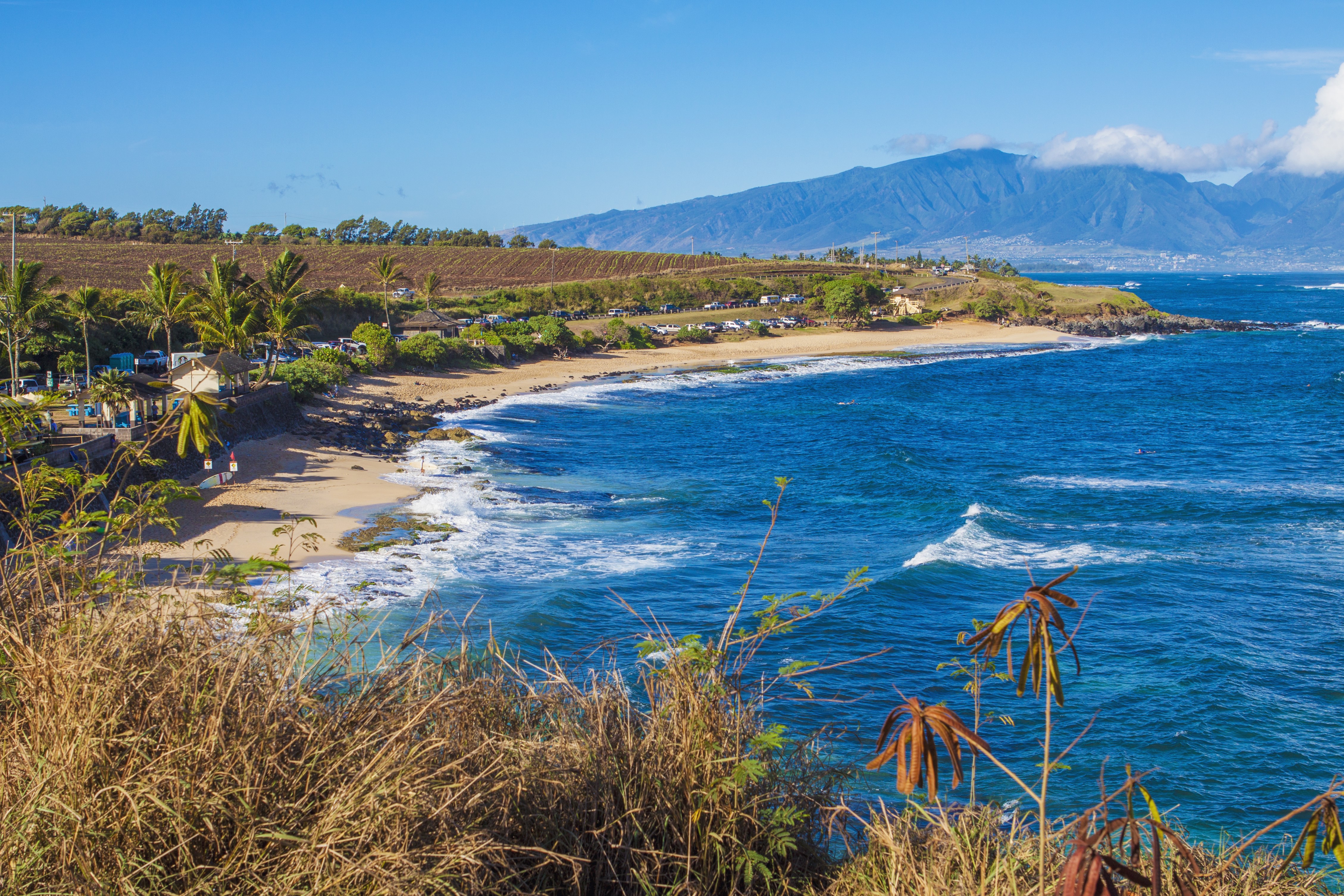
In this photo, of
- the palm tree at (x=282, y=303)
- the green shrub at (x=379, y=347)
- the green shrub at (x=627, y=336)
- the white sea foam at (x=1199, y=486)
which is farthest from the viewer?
the green shrub at (x=627, y=336)

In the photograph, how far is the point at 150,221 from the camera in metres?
118

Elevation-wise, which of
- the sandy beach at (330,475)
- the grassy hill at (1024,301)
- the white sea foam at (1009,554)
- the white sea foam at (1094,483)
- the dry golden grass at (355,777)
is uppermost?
the grassy hill at (1024,301)

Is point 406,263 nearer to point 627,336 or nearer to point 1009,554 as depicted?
point 627,336

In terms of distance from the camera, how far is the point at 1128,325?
10250 centimetres

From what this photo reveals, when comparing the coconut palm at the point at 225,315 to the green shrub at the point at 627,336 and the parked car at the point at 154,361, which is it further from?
the green shrub at the point at 627,336

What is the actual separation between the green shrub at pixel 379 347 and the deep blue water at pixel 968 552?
9.85m

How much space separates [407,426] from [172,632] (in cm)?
3743

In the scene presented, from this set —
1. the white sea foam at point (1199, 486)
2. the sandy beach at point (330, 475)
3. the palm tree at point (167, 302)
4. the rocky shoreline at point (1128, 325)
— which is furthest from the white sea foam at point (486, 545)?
the rocky shoreline at point (1128, 325)

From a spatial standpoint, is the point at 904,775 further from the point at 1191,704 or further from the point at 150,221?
the point at 150,221

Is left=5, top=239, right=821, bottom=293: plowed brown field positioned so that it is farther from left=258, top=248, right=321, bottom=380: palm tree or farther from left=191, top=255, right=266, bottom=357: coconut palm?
left=191, top=255, right=266, bottom=357: coconut palm

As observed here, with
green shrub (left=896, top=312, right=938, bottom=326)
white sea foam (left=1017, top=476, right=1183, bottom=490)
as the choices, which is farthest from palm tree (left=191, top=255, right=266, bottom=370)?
green shrub (left=896, top=312, right=938, bottom=326)

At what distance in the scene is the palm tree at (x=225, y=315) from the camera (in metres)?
37.6

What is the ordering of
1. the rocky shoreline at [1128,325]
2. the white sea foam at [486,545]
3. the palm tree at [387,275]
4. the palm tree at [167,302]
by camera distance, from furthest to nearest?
the rocky shoreline at [1128,325]
the palm tree at [387,275]
the palm tree at [167,302]
the white sea foam at [486,545]

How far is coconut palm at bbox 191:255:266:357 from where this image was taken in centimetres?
3759
